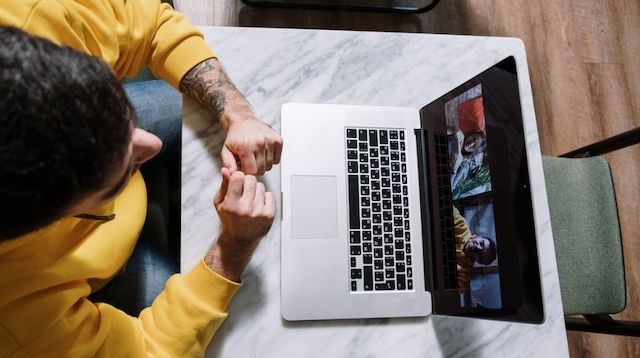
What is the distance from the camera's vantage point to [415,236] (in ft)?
3.20

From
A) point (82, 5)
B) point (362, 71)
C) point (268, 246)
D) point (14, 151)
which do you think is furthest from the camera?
point (362, 71)

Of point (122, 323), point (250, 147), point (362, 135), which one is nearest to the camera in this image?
point (122, 323)

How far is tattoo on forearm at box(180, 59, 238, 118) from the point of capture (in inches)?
36.9

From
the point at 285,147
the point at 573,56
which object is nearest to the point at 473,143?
the point at 285,147

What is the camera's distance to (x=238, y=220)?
0.85m

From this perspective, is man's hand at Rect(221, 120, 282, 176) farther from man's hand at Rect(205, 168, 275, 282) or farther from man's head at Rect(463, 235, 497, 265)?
man's head at Rect(463, 235, 497, 265)

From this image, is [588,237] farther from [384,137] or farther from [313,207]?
[313,207]

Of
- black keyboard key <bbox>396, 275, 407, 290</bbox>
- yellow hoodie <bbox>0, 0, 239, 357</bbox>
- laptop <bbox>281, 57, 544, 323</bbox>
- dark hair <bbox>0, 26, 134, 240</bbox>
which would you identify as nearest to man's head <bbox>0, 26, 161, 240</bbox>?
dark hair <bbox>0, 26, 134, 240</bbox>

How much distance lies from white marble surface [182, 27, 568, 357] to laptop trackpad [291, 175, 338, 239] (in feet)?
0.14

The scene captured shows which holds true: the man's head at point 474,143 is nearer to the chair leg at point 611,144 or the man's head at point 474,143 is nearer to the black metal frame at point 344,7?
the chair leg at point 611,144

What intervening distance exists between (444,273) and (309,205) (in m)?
0.27

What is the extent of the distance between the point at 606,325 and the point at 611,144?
0.42m

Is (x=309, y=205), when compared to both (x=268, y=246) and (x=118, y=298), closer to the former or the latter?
(x=268, y=246)

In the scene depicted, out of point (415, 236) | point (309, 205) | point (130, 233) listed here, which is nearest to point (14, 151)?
point (130, 233)
